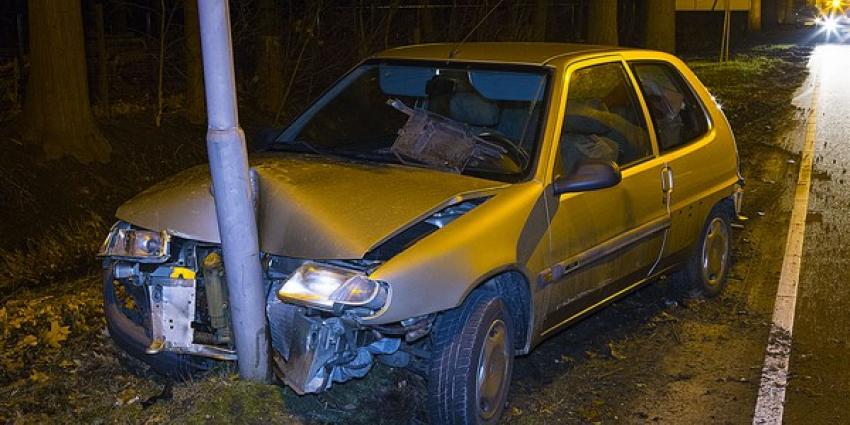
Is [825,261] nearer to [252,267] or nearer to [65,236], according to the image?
[252,267]

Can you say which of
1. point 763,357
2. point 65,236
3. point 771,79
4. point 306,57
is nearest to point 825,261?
point 763,357

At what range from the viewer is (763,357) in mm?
5859

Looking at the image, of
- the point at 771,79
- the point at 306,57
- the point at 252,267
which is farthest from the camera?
the point at 771,79

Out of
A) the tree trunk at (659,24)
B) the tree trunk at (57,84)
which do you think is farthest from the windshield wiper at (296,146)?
the tree trunk at (659,24)

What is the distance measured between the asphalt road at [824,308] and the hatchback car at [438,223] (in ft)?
3.11

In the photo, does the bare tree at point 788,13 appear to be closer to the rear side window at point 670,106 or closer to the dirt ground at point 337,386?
the dirt ground at point 337,386

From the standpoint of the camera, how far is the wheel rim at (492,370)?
4.61 meters

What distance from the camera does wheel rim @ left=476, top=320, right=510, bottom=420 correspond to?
182 inches

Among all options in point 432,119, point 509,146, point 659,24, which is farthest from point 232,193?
point 659,24

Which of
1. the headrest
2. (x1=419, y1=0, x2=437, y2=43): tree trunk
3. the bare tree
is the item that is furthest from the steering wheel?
the bare tree

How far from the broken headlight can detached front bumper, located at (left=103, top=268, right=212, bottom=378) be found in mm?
755

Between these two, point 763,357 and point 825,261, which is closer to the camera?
point 763,357

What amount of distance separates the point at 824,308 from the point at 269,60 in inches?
338

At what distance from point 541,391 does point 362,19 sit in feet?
36.7
